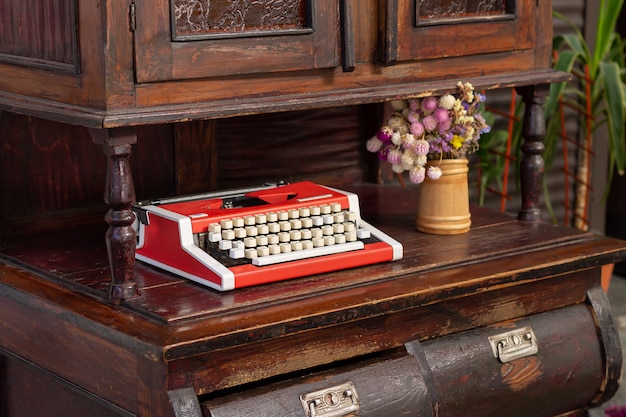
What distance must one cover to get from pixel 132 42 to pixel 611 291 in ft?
10.3

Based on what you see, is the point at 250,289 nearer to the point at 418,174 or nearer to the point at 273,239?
the point at 273,239

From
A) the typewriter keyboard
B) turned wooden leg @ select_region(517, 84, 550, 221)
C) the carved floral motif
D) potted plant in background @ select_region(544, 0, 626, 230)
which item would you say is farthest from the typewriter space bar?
potted plant in background @ select_region(544, 0, 626, 230)

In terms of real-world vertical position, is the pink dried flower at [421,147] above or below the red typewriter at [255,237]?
above

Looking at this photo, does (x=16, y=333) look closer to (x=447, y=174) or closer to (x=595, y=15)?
(x=447, y=174)

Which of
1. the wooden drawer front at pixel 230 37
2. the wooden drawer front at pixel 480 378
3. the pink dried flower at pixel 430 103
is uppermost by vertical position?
the wooden drawer front at pixel 230 37

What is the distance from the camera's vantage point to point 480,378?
9.03ft

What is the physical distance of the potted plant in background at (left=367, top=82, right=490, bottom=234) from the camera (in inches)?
114

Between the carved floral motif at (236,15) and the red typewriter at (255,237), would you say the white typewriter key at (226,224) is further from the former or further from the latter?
the carved floral motif at (236,15)

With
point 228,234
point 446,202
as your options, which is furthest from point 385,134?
point 228,234

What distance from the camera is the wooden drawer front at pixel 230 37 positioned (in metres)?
2.35

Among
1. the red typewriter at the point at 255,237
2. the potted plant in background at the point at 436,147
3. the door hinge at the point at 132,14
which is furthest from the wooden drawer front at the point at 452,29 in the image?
the door hinge at the point at 132,14

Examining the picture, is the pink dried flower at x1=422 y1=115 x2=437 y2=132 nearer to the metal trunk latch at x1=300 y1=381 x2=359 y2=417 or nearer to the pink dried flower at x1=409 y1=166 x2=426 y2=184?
the pink dried flower at x1=409 y1=166 x2=426 y2=184

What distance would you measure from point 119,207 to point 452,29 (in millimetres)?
989

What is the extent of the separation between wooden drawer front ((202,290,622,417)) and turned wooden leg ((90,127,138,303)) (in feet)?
1.11
